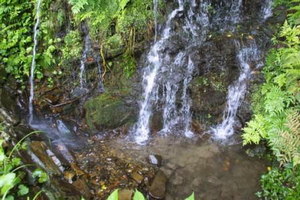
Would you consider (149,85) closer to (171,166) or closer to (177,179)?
(171,166)

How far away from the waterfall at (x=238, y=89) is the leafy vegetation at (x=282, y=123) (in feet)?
1.72

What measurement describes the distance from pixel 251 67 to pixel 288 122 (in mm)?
2504

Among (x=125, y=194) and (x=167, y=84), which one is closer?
(x=125, y=194)

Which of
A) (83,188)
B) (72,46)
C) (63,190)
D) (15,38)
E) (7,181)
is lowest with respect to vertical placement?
(83,188)

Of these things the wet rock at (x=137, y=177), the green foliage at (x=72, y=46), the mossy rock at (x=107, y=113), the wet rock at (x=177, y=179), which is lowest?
the wet rock at (x=177, y=179)

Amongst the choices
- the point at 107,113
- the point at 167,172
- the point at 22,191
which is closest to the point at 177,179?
the point at 167,172

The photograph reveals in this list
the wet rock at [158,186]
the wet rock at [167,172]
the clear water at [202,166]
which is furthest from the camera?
the wet rock at [167,172]

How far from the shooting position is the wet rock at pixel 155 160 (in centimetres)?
503

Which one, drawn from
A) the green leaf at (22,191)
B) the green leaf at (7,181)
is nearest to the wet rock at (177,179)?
the green leaf at (22,191)

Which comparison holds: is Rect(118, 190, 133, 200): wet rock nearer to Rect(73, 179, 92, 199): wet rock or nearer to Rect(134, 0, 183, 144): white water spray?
Rect(73, 179, 92, 199): wet rock

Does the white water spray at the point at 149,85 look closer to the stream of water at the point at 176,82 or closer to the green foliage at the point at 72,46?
→ the stream of water at the point at 176,82

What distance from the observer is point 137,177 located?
458cm

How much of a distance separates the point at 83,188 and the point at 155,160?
1599 mm

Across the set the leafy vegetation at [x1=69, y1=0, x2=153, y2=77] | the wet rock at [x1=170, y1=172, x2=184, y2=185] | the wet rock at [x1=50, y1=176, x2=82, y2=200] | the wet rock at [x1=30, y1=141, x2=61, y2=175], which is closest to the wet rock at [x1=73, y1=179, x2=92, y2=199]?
the wet rock at [x1=50, y1=176, x2=82, y2=200]
